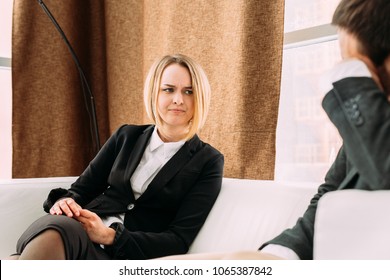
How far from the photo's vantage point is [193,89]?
1.35 metres

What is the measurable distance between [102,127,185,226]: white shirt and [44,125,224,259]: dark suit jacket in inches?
0.7

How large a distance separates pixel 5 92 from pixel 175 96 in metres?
1.20

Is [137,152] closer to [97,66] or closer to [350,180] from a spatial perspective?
[350,180]

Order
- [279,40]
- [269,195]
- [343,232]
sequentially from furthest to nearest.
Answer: [279,40] → [269,195] → [343,232]

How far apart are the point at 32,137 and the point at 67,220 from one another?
3.76 feet

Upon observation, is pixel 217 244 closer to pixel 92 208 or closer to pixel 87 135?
pixel 92 208

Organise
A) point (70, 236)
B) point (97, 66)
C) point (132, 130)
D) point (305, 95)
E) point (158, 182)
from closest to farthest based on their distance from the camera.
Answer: point (70, 236) → point (158, 182) → point (132, 130) → point (305, 95) → point (97, 66)

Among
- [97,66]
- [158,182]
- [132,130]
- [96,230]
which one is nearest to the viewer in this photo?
[96,230]

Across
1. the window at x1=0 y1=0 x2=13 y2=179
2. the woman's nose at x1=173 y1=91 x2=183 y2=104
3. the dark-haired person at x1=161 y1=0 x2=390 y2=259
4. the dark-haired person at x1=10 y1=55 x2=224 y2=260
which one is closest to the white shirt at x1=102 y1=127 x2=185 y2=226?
the dark-haired person at x1=10 y1=55 x2=224 y2=260

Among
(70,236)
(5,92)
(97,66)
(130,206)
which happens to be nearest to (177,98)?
(130,206)

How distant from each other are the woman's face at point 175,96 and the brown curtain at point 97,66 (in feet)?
1.18

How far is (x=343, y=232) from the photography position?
2.14ft
